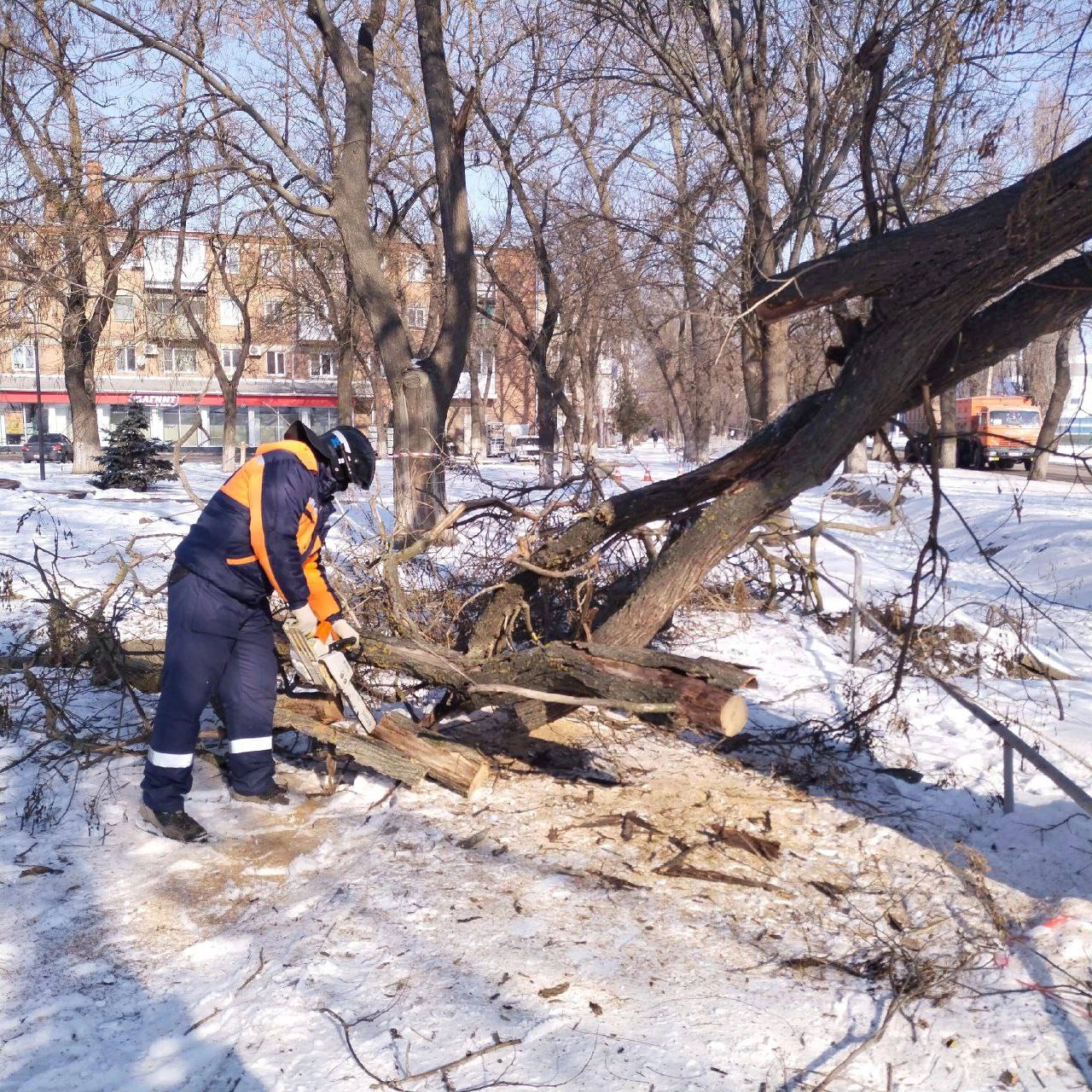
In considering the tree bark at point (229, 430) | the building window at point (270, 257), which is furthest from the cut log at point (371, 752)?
the tree bark at point (229, 430)

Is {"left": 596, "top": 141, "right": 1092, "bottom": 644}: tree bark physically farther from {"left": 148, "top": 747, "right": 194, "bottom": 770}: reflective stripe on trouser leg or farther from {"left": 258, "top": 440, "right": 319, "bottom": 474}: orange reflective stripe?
{"left": 148, "top": 747, "right": 194, "bottom": 770}: reflective stripe on trouser leg

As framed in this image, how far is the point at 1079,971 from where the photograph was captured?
3283 millimetres

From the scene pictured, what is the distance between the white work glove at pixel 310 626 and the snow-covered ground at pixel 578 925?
2.43 feet

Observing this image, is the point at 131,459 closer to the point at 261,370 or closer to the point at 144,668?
the point at 144,668

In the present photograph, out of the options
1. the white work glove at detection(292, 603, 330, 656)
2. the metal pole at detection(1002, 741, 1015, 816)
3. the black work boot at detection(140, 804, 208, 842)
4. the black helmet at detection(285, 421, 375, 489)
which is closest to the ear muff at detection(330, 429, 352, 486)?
the black helmet at detection(285, 421, 375, 489)

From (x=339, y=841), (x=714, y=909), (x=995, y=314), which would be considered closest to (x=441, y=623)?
(x=339, y=841)

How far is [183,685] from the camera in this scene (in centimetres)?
442

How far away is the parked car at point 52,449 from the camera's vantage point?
33.9m

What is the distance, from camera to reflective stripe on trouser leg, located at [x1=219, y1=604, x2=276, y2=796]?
4641mm

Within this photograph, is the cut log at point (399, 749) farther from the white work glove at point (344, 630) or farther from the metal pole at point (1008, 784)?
the metal pole at point (1008, 784)

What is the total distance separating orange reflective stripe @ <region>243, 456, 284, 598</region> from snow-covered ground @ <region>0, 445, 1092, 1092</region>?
1.18 meters

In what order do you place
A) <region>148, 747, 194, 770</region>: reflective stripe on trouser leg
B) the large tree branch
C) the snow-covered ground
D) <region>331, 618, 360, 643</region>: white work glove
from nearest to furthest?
the snow-covered ground → the large tree branch → <region>148, 747, 194, 770</region>: reflective stripe on trouser leg → <region>331, 618, 360, 643</region>: white work glove

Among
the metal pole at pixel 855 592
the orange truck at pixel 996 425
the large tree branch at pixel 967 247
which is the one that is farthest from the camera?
the orange truck at pixel 996 425

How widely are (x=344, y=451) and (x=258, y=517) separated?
0.52 metres
